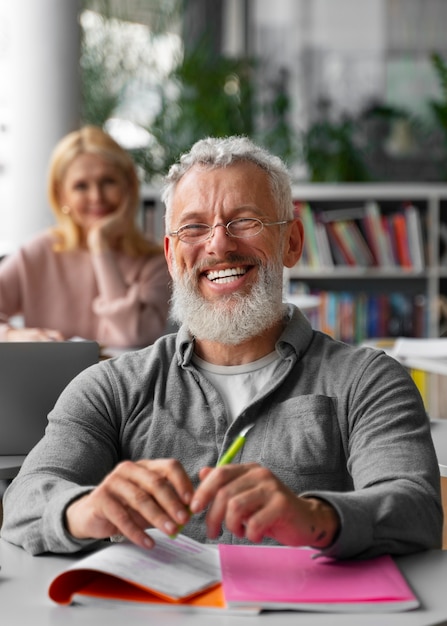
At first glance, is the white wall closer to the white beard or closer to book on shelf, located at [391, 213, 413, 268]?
book on shelf, located at [391, 213, 413, 268]

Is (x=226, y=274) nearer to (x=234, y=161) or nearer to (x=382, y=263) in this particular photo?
(x=234, y=161)

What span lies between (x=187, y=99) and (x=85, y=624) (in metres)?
6.02

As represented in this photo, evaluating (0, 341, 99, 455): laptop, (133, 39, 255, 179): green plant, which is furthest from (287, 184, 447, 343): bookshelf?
(0, 341, 99, 455): laptop

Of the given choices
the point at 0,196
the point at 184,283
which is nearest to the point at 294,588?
the point at 184,283

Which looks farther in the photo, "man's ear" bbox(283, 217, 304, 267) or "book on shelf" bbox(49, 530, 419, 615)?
"man's ear" bbox(283, 217, 304, 267)

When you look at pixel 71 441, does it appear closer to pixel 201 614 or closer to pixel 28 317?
pixel 201 614

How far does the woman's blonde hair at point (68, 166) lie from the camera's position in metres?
4.02

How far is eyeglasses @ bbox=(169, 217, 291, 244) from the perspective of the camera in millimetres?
1898

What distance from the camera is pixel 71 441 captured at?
1.70 m

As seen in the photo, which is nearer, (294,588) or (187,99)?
(294,588)

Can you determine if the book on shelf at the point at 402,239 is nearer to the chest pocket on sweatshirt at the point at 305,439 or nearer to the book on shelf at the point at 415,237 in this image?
the book on shelf at the point at 415,237

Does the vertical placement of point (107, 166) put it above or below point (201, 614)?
above

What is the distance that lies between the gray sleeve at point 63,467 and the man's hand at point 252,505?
0.24 m

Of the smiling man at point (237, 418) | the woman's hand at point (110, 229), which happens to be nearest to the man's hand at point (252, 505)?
the smiling man at point (237, 418)
